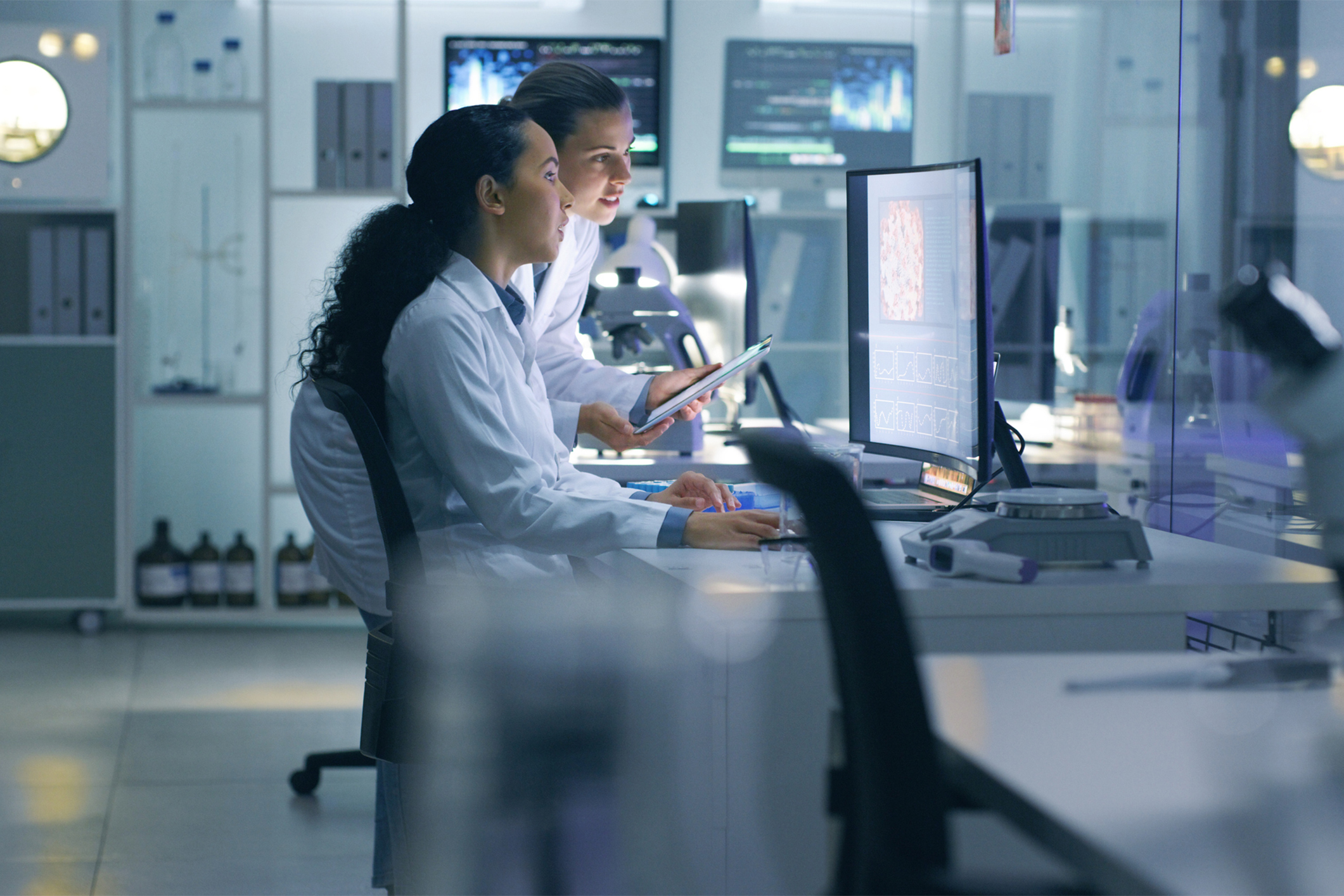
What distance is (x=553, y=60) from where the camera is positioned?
4.30 metres

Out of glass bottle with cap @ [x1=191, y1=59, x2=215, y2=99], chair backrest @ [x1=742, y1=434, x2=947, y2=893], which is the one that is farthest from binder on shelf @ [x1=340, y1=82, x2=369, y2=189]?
chair backrest @ [x1=742, y1=434, x2=947, y2=893]

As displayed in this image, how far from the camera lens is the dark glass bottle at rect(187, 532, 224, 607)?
13.9 ft

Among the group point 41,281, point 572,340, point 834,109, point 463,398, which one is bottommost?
point 463,398

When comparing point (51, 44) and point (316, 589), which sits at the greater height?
point (51, 44)

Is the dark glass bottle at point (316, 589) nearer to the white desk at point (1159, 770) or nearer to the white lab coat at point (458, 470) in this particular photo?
the white lab coat at point (458, 470)

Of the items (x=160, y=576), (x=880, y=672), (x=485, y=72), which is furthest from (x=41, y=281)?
(x=880, y=672)

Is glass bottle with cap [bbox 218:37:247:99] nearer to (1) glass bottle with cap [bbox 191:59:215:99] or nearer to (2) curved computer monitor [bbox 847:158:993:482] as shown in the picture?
(1) glass bottle with cap [bbox 191:59:215:99]

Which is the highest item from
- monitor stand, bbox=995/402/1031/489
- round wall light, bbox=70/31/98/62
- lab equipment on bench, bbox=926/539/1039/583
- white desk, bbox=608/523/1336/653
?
round wall light, bbox=70/31/98/62

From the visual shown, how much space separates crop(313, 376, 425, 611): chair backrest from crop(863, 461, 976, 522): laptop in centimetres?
60

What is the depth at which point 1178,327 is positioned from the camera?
2.19 metres

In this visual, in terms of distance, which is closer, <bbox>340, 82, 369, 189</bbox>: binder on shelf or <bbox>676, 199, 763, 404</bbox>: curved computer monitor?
<bbox>676, 199, 763, 404</bbox>: curved computer monitor

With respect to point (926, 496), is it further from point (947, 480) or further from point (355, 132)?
point (355, 132)

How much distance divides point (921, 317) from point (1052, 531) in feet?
1.63

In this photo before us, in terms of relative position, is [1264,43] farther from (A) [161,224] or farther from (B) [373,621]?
(A) [161,224]
